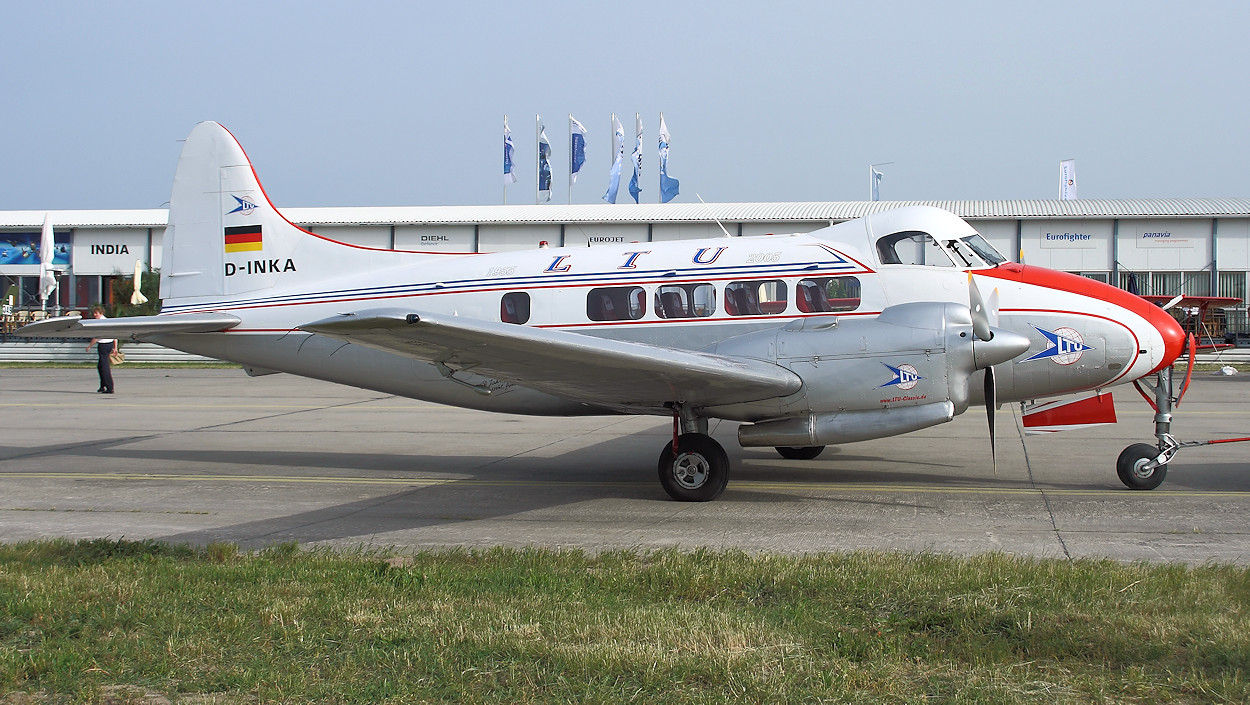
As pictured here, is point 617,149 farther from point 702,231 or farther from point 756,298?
point 756,298

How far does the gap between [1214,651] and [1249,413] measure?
16198 mm

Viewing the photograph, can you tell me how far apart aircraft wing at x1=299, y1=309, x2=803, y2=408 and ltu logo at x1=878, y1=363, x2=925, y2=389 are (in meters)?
0.93

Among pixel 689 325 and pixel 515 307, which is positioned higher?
pixel 515 307

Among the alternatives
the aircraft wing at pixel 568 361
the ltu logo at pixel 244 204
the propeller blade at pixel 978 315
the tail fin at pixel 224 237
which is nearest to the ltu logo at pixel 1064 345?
the propeller blade at pixel 978 315

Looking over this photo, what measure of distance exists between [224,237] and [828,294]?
8585mm

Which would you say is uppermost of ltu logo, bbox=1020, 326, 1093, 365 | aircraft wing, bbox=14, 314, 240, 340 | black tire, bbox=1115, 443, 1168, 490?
aircraft wing, bbox=14, 314, 240, 340

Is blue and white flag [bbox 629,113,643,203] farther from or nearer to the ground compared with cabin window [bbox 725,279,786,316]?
farther from the ground

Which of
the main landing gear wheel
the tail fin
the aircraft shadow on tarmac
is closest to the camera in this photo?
the aircraft shadow on tarmac

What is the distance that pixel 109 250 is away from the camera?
5159cm

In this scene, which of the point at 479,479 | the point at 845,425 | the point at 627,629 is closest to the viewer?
the point at 627,629

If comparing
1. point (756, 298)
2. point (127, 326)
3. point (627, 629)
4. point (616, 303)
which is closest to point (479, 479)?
point (616, 303)

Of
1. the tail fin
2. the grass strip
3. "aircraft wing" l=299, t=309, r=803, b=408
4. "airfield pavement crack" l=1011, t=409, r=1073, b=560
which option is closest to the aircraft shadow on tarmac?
"airfield pavement crack" l=1011, t=409, r=1073, b=560

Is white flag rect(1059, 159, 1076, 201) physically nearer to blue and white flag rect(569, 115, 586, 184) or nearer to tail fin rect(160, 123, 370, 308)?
blue and white flag rect(569, 115, 586, 184)

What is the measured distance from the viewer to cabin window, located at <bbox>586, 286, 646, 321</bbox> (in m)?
11.5
